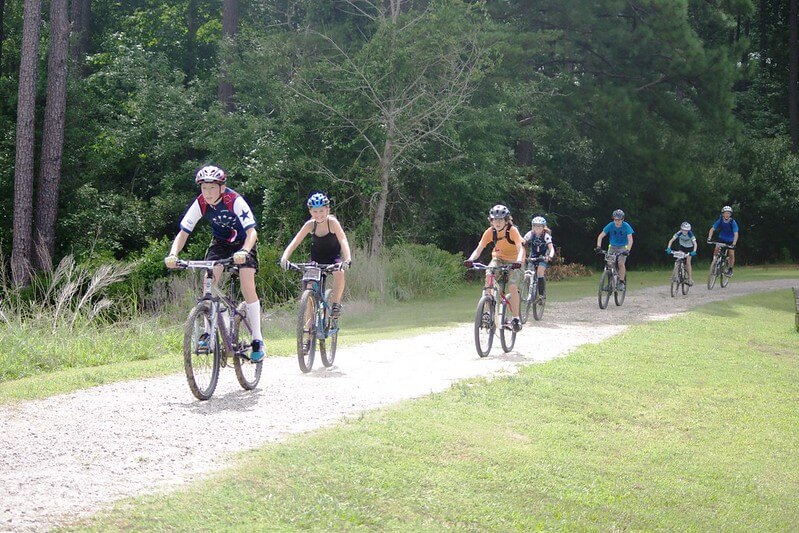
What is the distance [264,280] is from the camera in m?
22.4

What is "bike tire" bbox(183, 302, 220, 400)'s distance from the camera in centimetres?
848

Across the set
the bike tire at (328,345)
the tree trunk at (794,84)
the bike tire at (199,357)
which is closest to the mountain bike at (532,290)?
the bike tire at (328,345)

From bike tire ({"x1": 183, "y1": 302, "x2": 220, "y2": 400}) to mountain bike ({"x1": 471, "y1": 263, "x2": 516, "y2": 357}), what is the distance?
14.9 ft

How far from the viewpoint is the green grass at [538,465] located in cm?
605

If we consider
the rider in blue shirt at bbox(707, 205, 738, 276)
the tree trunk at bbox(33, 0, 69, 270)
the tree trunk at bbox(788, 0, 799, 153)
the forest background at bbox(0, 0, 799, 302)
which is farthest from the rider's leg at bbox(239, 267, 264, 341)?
the tree trunk at bbox(788, 0, 799, 153)

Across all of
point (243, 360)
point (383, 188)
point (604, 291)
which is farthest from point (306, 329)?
point (383, 188)

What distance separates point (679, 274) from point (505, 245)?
446 inches

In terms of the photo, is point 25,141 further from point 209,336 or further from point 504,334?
point 209,336

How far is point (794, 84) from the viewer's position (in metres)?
44.1

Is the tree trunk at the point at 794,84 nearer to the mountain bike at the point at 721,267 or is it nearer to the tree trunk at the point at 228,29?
the mountain bike at the point at 721,267

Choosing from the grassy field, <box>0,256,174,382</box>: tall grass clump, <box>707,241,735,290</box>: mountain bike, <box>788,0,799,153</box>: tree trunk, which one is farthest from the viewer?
<box>788,0,799,153</box>: tree trunk

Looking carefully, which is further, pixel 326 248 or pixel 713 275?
pixel 713 275

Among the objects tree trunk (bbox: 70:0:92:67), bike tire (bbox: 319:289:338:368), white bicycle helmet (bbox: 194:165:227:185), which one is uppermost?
tree trunk (bbox: 70:0:92:67)

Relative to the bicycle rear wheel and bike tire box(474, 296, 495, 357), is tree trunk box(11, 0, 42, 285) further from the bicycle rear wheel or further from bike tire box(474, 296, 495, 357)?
the bicycle rear wheel
